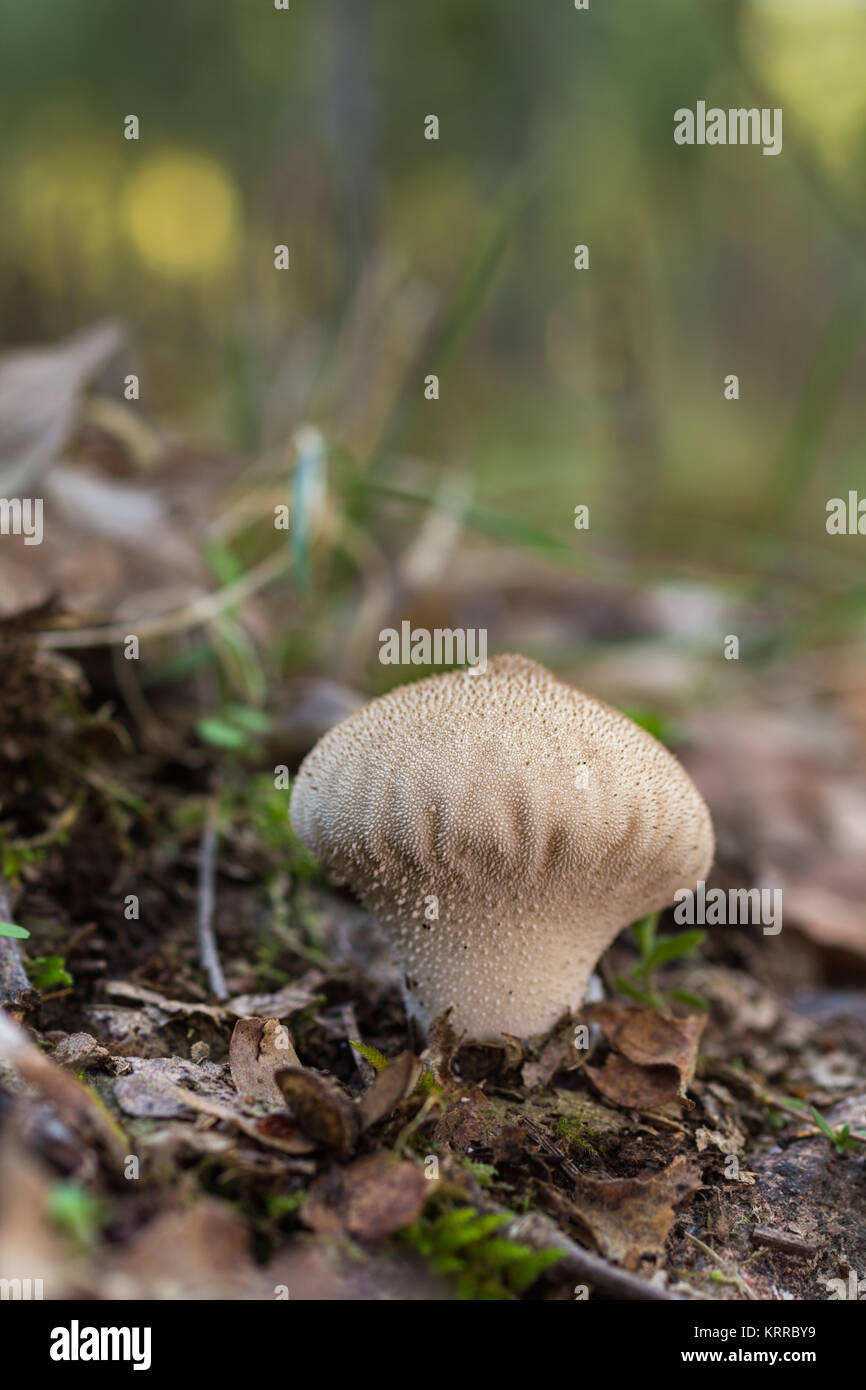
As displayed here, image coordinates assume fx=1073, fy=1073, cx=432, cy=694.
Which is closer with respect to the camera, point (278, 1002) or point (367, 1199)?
point (367, 1199)

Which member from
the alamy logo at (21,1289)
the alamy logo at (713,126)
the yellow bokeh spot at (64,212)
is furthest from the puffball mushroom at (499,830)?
the alamy logo at (713,126)

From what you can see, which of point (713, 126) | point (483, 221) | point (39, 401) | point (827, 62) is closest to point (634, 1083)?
point (39, 401)

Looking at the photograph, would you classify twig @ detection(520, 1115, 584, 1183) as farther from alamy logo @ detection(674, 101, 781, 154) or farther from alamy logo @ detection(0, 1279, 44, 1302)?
alamy logo @ detection(674, 101, 781, 154)

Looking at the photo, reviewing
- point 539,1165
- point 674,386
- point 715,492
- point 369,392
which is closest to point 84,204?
point 369,392

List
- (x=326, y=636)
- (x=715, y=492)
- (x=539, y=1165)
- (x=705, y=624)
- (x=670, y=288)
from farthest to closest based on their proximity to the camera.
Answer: (x=670, y=288) < (x=715, y=492) < (x=705, y=624) < (x=326, y=636) < (x=539, y=1165)

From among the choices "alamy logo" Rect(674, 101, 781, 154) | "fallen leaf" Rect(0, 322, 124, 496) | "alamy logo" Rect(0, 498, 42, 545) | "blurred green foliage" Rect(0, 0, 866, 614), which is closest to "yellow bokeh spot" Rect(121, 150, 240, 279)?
"blurred green foliage" Rect(0, 0, 866, 614)

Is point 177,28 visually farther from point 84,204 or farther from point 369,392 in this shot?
point 369,392

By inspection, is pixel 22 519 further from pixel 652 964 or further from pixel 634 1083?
pixel 634 1083

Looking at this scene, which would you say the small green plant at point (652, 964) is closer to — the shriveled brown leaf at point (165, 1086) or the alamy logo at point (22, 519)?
the shriveled brown leaf at point (165, 1086)
